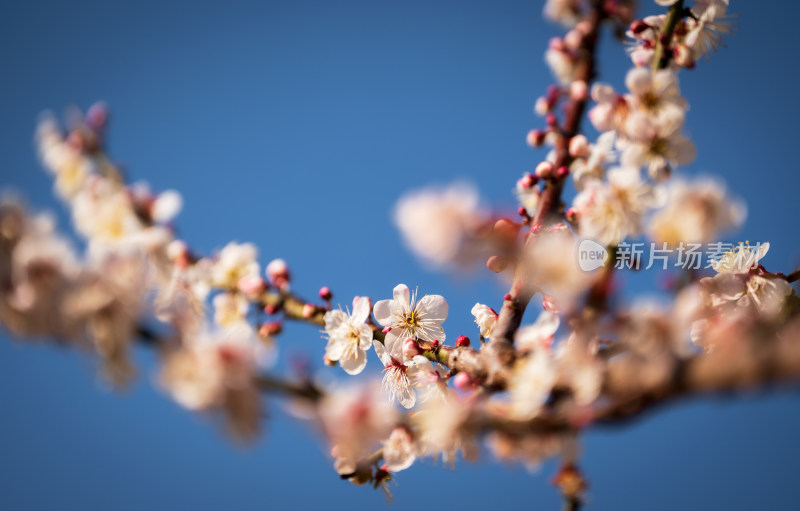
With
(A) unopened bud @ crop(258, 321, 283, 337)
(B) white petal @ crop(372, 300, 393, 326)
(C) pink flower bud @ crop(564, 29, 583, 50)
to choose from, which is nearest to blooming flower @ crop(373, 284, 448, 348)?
(B) white petal @ crop(372, 300, 393, 326)

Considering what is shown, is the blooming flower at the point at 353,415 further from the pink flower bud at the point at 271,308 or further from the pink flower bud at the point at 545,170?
the pink flower bud at the point at 545,170

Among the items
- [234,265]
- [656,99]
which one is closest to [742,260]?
[656,99]

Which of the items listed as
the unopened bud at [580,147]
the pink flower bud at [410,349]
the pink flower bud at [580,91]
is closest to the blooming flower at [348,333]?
the pink flower bud at [410,349]

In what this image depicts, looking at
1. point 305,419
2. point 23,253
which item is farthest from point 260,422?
point 23,253

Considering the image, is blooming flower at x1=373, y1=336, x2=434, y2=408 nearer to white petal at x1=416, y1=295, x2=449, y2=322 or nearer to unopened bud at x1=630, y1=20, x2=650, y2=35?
white petal at x1=416, y1=295, x2=449, y2=322

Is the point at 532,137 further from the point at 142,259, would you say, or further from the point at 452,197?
the point at 142,259

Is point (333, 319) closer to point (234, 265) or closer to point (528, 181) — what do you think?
point (234, 265)

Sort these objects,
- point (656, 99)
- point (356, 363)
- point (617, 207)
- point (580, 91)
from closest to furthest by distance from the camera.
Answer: point (617, 207)
point (656, 99)
point (580, 91)
point (356, 363)
